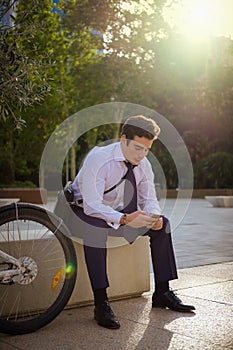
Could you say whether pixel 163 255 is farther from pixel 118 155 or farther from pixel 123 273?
pixel 118 155

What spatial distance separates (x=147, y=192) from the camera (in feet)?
14.3

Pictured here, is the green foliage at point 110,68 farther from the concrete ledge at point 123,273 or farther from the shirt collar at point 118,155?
the shirt collar at point 118,155

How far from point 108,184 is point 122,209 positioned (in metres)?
0.23

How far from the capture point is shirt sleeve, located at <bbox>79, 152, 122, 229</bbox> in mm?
3910

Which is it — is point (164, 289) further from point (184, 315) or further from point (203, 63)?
point (203, 63)

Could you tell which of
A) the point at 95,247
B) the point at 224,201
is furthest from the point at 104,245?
the point at 224,201

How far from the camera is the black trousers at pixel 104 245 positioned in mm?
3859

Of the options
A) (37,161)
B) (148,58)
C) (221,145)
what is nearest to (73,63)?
(148,58)

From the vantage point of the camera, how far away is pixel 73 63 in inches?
909

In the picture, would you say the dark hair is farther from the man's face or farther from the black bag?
the black bag

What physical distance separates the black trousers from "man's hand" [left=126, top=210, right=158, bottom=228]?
0.18 metres

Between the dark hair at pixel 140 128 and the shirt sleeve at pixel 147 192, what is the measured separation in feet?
1.07

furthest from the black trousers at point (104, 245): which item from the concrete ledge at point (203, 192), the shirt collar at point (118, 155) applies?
the concrete ledge at point (203, 192)

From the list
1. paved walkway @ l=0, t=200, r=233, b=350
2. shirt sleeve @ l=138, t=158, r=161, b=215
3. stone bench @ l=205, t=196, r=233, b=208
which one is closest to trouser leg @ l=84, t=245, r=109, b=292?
paved walkway @ l=0, t=200, r=233, b=350
